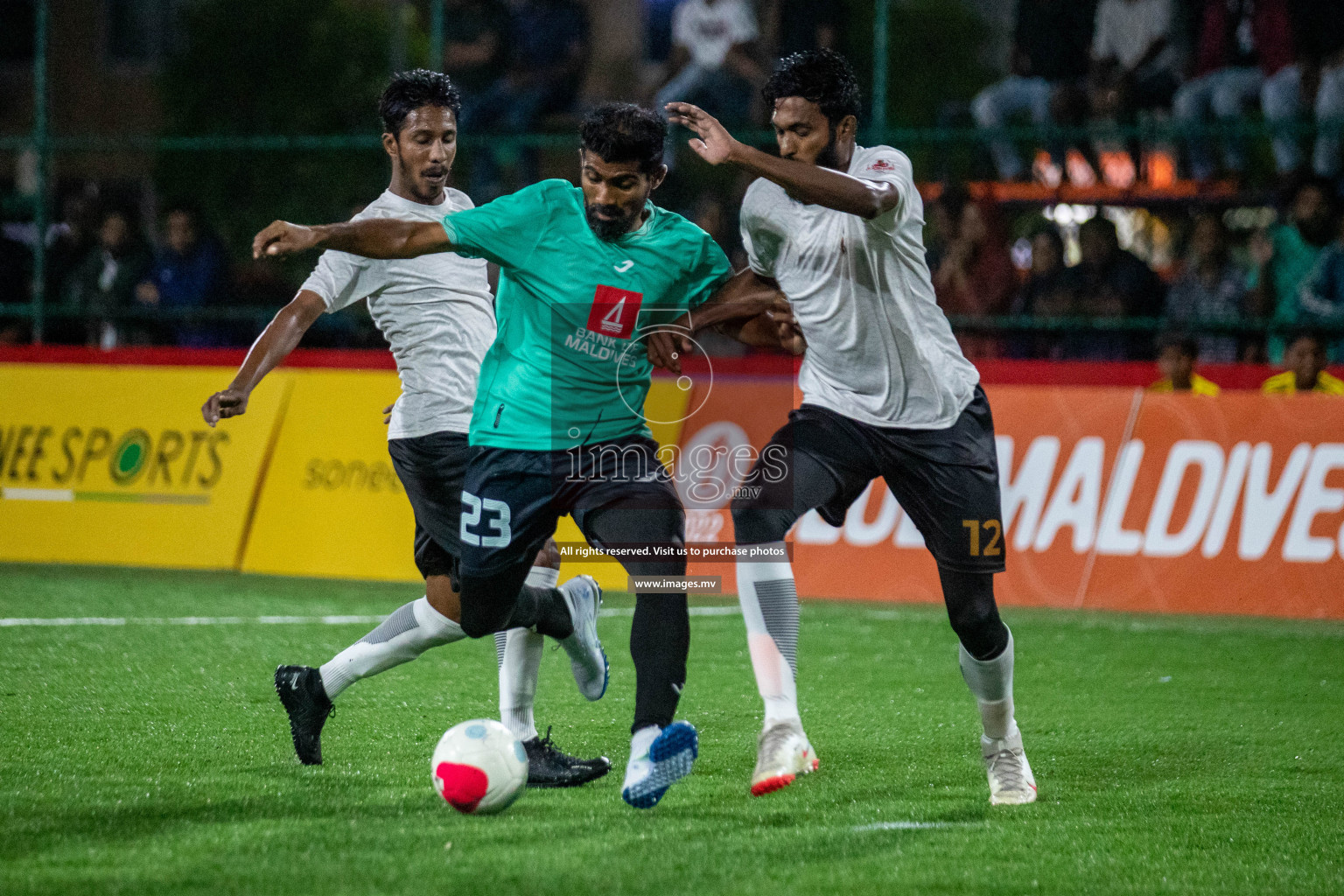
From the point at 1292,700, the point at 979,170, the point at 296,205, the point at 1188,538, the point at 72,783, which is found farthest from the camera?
the point at 296,205

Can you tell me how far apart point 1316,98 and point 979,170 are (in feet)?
7.61

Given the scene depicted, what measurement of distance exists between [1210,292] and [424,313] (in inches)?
269

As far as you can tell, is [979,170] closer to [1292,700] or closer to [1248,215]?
[1248,215]

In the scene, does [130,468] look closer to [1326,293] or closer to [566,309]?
[566,309]

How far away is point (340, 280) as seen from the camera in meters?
5.95

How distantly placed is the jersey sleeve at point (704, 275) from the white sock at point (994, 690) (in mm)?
1398

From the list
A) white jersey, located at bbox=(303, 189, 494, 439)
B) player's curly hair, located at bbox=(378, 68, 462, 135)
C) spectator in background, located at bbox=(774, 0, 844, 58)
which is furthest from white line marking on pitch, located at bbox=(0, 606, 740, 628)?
spectator in background, located at bbox=(774, 0, 844, 58)

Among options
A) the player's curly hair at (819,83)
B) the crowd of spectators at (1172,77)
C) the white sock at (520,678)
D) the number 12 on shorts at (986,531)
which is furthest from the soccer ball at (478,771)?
the crowd of spectators at (1172,77)

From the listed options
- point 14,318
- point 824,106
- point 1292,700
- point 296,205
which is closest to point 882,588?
point 1292,700

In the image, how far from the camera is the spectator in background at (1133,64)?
1197 centimetres

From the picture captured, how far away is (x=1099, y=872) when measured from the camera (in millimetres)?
4309

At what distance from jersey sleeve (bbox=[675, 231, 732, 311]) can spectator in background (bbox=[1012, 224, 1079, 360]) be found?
22.1 ft

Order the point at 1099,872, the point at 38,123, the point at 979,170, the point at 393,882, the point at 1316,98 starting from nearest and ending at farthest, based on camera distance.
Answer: the point at 393,882 → the point at 1099,872 → the point at 1316,98 → the point at 979,170 → the point at 38,123

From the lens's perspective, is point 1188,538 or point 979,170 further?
point 979,170
